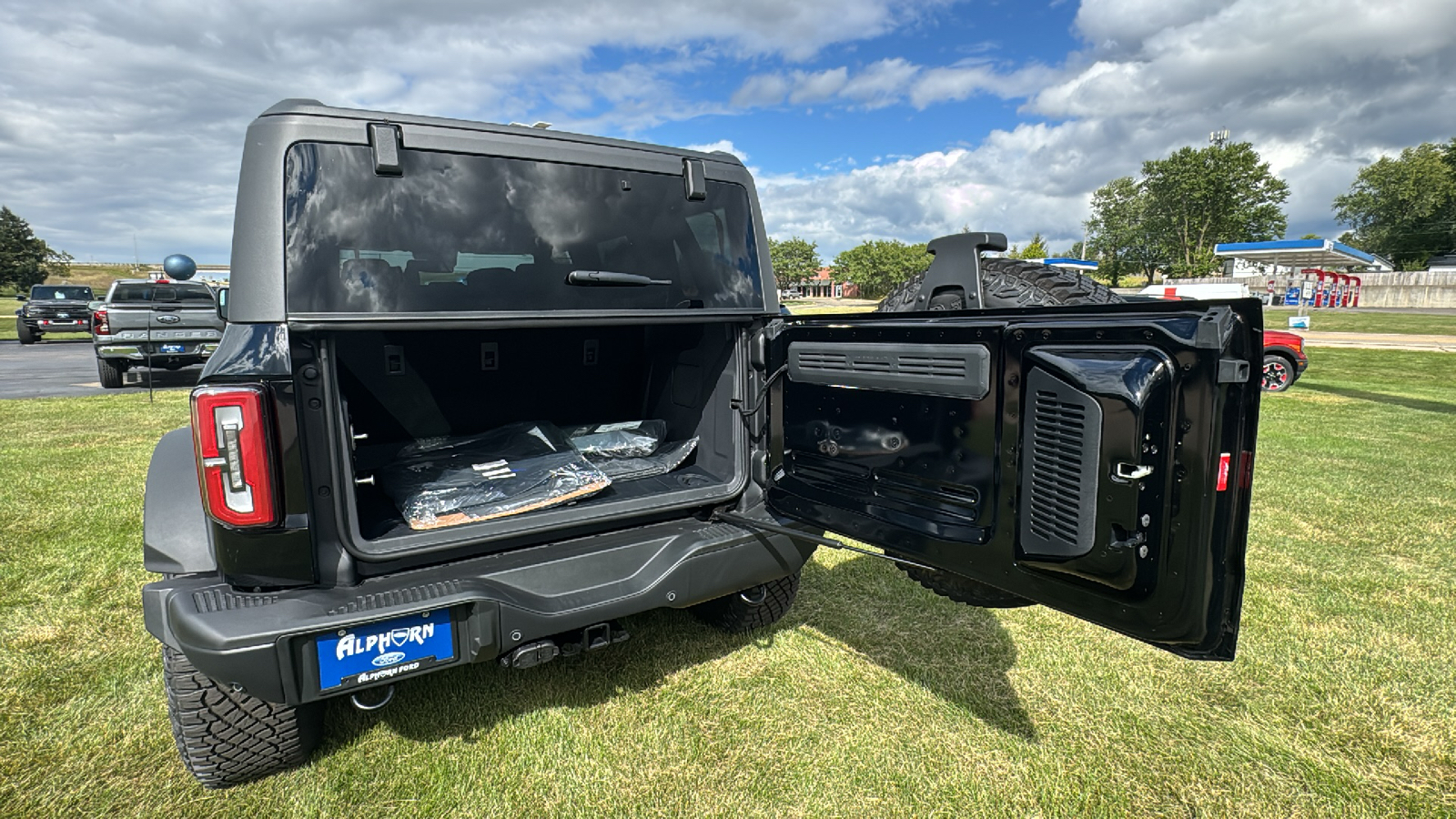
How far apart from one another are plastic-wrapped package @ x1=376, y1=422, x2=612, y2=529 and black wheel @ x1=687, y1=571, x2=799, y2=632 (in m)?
0.81

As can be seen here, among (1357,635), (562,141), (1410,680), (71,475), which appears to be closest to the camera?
(562,141)

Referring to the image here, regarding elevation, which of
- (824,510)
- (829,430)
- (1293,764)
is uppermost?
(829,430)

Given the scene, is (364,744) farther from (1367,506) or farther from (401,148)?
(1367,506)

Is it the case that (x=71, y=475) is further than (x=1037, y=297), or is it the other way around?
(x=71, y=475)

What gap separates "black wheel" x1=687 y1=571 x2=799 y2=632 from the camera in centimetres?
306

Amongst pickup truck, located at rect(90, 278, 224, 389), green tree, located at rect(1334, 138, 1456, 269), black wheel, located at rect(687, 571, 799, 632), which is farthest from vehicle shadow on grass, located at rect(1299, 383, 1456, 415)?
green tree, located at rect(1334, 138, 1456, 269)

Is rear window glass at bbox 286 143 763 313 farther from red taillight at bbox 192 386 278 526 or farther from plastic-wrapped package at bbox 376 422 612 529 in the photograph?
plastic-wrapped package at bbox 376 422 612 529

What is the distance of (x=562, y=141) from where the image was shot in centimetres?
226

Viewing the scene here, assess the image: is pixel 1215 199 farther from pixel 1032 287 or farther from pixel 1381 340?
pixel 1032 287

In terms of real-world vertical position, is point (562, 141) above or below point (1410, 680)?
above

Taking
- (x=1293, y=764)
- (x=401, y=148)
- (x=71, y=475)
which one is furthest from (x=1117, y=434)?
(x=71, y=475)

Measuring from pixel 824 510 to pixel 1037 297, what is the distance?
1.86 meters

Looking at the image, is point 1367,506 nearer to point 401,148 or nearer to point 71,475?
point 401,148

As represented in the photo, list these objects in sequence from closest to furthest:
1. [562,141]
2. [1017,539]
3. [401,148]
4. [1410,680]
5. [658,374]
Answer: [1017,539], [401,148], [562,141], [1410,680], [658,374]
